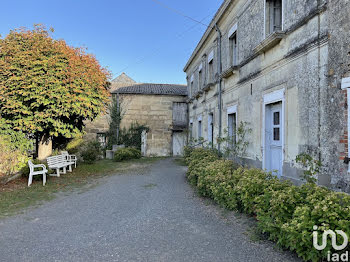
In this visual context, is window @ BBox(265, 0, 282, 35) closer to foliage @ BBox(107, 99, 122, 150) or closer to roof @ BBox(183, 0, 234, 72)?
roof @ BBox(183, 0, 234, 72)

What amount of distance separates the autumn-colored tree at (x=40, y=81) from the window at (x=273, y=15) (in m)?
6.23

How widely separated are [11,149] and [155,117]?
11.4 m

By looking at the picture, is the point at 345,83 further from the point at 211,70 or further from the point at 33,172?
the point at 211,70

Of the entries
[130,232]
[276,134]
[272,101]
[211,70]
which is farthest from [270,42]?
[211,70]

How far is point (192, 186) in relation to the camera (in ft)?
24.1

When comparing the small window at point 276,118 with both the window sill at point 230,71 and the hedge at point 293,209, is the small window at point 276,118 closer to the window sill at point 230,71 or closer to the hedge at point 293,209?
the hedge at point 293,209

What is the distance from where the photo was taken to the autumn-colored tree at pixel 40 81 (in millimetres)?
7801

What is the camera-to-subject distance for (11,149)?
26.8 ft

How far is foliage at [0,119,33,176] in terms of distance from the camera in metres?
7.70

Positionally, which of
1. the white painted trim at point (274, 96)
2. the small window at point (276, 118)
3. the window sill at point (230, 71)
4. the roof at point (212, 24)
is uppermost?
the roof at point (212, 24)

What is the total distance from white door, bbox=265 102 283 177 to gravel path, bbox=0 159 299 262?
83.3 inches

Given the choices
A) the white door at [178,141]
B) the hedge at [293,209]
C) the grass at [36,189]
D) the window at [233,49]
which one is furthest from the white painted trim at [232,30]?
the white door at [178,141]

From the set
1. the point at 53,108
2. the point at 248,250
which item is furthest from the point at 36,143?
the point at 248,250

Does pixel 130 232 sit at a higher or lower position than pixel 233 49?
lower
